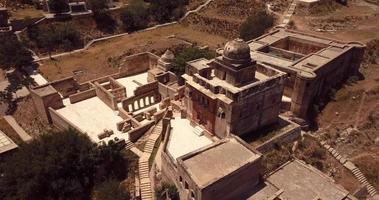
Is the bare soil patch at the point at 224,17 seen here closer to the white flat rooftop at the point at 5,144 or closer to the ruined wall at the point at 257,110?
the ruined wall at the point at 257,110

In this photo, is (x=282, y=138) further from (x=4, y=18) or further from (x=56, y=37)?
(x=4, y=18)

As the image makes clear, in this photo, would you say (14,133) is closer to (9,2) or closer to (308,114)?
(308,114)

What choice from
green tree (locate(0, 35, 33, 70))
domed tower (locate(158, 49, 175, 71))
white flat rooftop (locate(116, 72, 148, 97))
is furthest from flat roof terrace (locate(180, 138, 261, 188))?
green tree (locate(0, 35, 33, 70))

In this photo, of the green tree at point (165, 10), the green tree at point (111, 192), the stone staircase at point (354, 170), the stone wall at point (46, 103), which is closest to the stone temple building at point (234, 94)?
the stone staircase at point (354, 170)

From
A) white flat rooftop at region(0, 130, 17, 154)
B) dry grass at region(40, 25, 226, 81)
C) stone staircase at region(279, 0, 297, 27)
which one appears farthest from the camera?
stone staircase at region(279, 0, 297, 27)

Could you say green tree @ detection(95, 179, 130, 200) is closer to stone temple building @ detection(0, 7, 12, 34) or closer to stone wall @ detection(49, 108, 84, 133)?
stone wall @ detection(49, 108, 84, 133)

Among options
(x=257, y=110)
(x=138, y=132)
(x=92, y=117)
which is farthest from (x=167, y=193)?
(x=92, y=117)

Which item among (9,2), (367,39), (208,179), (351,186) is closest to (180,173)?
(208,179)
